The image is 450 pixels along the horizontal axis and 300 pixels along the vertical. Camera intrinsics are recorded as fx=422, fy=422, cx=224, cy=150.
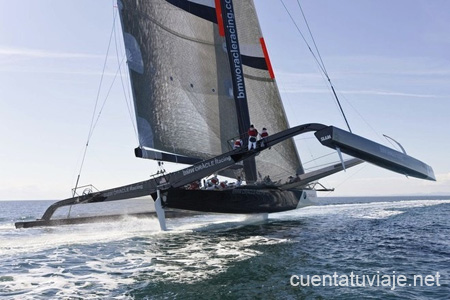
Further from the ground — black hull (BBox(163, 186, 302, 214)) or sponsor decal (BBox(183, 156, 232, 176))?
sponsor decal (BBox(183, 156, 232, 176))

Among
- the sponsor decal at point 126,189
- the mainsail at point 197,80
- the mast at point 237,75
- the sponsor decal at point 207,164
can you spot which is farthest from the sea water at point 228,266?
the mainsail at point 197,80

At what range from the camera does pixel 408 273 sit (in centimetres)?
877

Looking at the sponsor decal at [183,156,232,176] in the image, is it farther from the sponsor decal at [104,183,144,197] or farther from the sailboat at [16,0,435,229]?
the sponsor decal at [104,183,144,197]

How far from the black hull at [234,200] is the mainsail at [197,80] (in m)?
1.27

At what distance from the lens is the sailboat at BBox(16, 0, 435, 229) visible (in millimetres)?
16219

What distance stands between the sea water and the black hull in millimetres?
1224

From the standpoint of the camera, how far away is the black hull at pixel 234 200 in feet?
50.8

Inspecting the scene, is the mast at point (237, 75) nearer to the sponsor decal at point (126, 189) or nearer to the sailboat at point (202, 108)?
the sailboat at point (202, 108)

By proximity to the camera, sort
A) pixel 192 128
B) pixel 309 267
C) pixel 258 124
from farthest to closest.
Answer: pixel 258 124 < pixel 192 128 < pixel 309 267

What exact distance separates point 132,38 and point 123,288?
525 inches


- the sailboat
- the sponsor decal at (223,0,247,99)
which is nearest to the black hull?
the sailboat

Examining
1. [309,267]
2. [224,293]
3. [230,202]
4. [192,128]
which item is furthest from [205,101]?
[224,293]

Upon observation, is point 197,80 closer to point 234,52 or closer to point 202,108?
point 202,108

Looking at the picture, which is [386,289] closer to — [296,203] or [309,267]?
[309,267]
